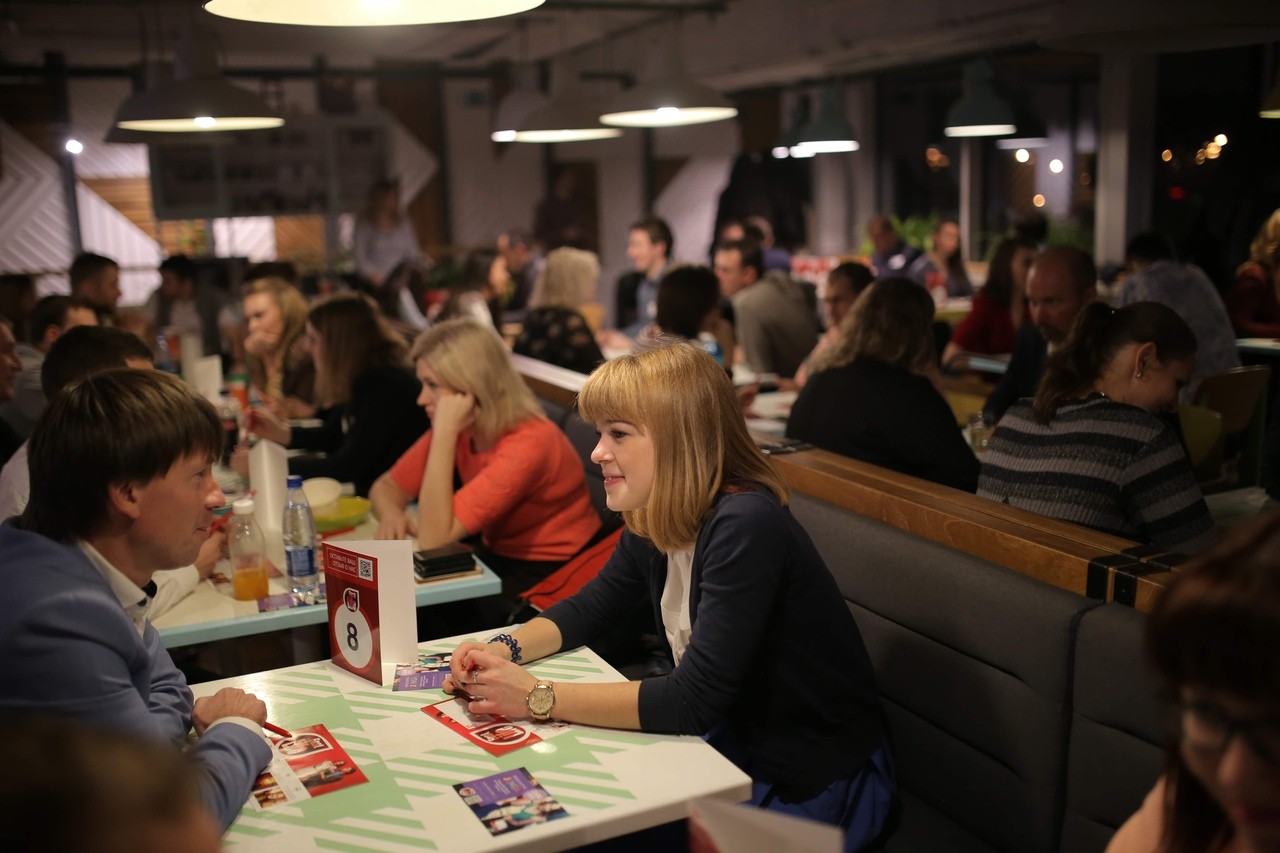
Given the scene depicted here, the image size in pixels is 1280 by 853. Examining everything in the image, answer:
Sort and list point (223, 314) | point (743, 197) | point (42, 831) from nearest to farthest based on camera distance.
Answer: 1. point (42, 831)
2. point (223, 314)
3. point (743, 197)

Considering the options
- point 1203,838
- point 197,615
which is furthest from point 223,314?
point 1203,838

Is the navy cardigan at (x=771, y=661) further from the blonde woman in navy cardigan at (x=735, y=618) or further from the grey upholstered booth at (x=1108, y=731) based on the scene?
the grey upholstered booth at (x=1108, y=731)

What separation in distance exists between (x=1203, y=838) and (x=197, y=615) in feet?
6.77

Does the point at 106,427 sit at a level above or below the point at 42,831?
above

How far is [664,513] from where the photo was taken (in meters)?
1.98

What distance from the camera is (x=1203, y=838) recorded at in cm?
120

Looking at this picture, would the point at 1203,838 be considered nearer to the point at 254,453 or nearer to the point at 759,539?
the point at 759,539

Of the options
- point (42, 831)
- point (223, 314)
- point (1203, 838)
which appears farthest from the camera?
point (223, 314)

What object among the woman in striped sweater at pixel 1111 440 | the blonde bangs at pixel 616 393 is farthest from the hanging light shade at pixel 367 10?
the woman in striped sweater at pixel 1111 440

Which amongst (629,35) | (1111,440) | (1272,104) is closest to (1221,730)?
(1111,440)

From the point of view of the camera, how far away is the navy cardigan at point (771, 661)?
73.6 inches

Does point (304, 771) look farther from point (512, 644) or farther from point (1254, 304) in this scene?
point (1254, 304)

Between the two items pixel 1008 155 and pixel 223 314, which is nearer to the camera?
pixel 223 314

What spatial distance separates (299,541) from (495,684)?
0.99 metres
